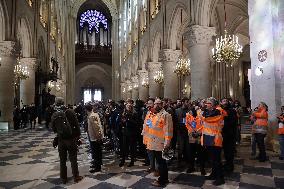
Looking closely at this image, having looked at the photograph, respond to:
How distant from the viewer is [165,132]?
5.18 metres

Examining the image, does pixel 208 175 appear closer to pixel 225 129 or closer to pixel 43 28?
pixel 225 129

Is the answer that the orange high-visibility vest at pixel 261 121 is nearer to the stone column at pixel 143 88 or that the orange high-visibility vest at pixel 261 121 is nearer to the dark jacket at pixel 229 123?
the dark jacket at pixel 229 123

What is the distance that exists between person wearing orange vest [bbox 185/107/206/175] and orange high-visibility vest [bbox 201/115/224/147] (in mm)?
623

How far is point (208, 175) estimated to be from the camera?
19.7 ft

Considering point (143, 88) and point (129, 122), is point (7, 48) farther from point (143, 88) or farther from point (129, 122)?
point (143, 88)

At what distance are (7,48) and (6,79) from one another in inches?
69.5

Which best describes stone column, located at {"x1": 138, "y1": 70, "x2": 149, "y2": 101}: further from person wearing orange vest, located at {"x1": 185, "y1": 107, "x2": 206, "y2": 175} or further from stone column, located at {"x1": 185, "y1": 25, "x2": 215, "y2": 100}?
person wearing orange vest, located at {"x1": 185, "y1": 107, "x2": 206, "y2": 175}

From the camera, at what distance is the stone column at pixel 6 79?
1578cm

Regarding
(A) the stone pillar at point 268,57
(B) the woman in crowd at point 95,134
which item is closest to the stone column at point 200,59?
(A) the stone pillar at point 268,57

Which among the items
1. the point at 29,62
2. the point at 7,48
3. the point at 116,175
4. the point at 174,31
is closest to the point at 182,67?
the point at 174,31

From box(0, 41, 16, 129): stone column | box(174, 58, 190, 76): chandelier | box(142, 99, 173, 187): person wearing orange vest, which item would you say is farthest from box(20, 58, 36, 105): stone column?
box(142, 99, 173, 187): person wearing orange vest

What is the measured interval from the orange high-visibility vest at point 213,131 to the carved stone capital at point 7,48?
13841mm

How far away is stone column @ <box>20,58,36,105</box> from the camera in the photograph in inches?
776

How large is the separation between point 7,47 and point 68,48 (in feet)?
89.6
